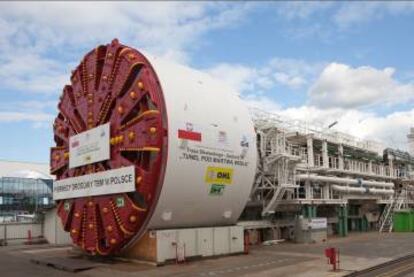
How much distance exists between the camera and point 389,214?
50.4 metres

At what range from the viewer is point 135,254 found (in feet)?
78.4

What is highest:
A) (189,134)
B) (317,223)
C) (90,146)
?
(189,134)

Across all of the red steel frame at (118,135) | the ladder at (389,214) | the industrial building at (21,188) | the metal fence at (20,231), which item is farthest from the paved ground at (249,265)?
the industrial building at (21,188)

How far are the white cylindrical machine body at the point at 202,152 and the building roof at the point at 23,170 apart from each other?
152ft

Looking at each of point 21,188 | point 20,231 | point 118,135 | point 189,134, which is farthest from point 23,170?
point 189,134

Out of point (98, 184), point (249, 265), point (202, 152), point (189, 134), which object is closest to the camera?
point (249, 265)

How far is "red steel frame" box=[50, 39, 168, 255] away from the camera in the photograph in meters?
22.5

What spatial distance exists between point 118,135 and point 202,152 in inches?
161

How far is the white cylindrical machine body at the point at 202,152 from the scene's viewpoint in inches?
902

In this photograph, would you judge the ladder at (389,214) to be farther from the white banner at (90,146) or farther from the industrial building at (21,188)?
the industrial building at (21,188)

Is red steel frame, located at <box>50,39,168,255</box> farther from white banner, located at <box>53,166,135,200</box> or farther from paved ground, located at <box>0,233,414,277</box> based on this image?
paved ground, located at <box>0,233,414,277</box>

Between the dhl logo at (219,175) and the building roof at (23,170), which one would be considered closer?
the dhl logo at (219,175)

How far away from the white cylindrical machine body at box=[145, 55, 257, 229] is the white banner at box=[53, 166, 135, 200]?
189 centimetres

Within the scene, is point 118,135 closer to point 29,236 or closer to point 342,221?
point 29,236
